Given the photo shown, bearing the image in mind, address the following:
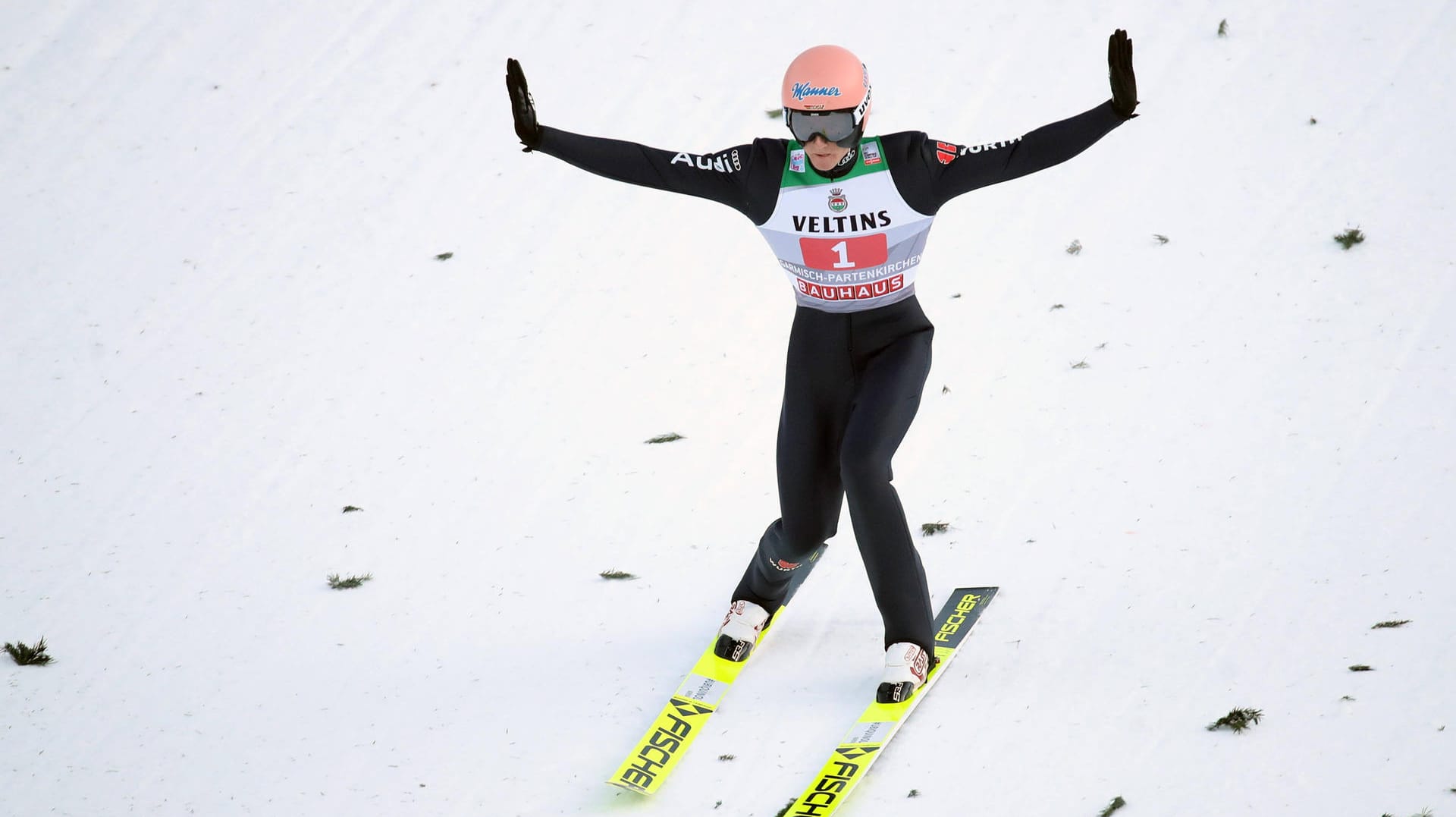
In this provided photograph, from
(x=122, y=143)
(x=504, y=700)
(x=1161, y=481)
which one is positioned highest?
(x=122, y=143)

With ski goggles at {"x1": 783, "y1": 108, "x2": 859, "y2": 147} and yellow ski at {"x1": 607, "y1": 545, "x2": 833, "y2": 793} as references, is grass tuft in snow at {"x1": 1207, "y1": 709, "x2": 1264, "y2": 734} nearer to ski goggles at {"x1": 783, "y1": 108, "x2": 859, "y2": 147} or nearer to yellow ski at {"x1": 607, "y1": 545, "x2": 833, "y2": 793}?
yellow ski at {"x1": 607, "y1": 545, "x2": 833, "y2": 793}

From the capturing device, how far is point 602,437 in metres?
7.26

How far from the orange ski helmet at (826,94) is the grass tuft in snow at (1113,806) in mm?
2355

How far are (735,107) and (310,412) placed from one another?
3731 mm

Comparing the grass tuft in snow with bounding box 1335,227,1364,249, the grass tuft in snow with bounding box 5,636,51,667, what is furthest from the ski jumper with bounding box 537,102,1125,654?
the grass tuft in snow with bounding box 1335,227,1364,249

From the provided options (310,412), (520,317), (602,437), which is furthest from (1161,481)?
(310,412)

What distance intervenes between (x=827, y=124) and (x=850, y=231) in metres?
0.40

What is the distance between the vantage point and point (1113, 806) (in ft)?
14.3

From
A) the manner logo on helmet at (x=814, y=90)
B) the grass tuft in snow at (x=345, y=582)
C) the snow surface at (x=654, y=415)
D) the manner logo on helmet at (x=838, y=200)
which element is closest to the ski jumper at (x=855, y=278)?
the manner logo on helmet at (x=838, y=200)

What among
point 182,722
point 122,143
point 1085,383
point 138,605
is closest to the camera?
point 182,722

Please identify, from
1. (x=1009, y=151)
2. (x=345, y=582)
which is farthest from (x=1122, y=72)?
(x=345, y=582)

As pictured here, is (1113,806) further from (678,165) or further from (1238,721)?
(678,165)

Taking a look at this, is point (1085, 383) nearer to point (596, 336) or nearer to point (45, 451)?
point (596, 336)

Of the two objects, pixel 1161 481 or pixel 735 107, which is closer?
pixel 1161 481
